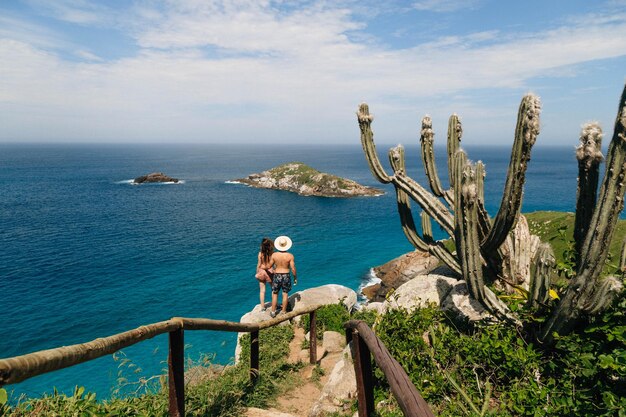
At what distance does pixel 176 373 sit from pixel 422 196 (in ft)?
24.5

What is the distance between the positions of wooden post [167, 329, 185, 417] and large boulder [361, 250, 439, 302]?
25.0 m

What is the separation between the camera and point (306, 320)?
1148 cm

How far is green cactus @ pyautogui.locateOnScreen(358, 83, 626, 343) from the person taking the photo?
180 inches

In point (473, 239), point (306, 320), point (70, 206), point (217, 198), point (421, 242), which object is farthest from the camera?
point (217, 198)

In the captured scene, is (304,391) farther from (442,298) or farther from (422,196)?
(422,196)

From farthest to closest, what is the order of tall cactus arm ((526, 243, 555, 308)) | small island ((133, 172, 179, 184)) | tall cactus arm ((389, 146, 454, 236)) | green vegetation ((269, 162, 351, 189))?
small island ((133, 172, 179, 184)) → green vegetation ((269, 162, 351, 189)) → tall cactus arm ((389, 146, 454, 236)) → tall cactus arm ((526, 243, 555, 308))

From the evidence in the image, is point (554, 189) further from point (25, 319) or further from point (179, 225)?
point (25, 319)

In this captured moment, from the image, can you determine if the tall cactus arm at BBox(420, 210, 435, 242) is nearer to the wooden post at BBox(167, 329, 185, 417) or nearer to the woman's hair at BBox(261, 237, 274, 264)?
the woman's hair at BBox(261, 237, 274, 264)

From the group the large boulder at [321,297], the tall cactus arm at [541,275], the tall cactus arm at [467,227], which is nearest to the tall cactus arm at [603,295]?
the tall cactus arm at [541,275]

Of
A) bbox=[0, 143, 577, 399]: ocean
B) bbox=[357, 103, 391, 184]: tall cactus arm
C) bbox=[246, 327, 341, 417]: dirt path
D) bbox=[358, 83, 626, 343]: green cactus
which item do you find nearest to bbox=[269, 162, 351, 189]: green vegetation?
bbox=[0, 143, 577, 399]: ocean

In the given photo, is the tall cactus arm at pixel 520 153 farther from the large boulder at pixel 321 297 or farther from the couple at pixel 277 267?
the large boulder at pixel 321 297

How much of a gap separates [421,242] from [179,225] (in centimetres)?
4187

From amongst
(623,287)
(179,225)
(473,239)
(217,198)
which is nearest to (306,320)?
(473,239)

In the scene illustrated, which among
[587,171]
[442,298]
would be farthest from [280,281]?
[587,171]
